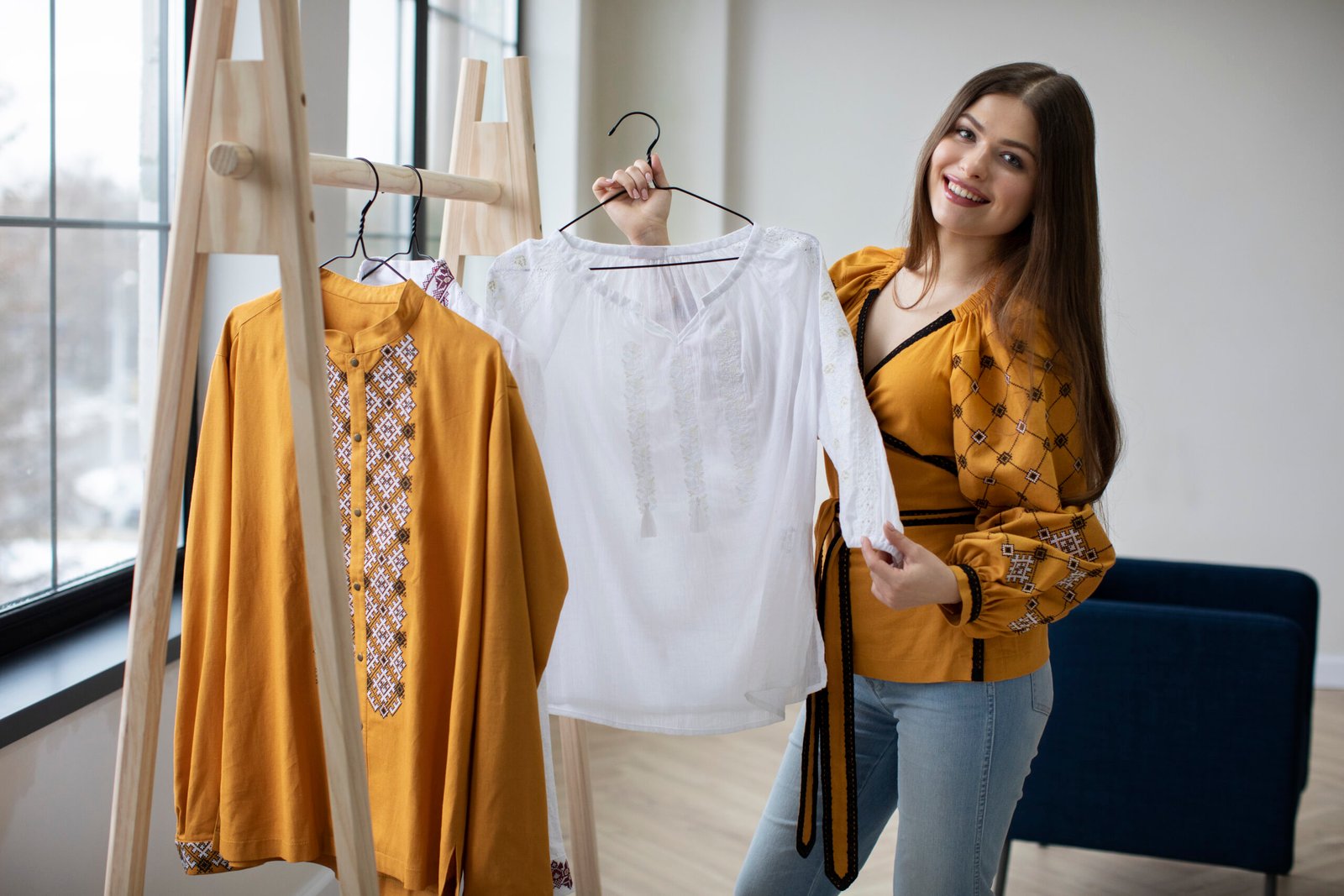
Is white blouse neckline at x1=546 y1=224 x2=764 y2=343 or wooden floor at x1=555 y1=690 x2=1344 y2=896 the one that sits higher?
white blouse neckline at x1=546 y1=224 x2=764 y2=343

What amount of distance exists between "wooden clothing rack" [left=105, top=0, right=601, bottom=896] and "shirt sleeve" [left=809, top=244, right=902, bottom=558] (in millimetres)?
596

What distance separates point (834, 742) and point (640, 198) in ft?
2.51

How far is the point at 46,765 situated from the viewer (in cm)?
163

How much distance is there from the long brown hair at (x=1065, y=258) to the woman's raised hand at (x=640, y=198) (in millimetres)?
435

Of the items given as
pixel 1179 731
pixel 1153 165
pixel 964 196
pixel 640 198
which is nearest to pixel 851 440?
pixel 964 196

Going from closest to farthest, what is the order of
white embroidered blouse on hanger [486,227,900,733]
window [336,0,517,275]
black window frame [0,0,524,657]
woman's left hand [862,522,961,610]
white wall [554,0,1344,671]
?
woman's left hand [862,522,961,610] → white embroidered blouse on hanger [486,227,900,733] → black window frame [0,0,524,657] → window [336,0,517,275] → white wall [554,0,1344,671]

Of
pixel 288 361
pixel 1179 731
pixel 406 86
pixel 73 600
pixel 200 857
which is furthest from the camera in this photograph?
pixel 406 86

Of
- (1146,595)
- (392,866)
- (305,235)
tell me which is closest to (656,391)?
(305,235)

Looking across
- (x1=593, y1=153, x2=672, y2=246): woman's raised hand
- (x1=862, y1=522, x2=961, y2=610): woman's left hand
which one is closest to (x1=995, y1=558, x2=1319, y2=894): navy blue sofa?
(x1=862, y1=522, x2=961, y2=610): woman's left hand

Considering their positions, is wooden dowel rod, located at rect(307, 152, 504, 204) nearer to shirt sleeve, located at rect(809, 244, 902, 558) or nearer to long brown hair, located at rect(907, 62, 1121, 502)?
shirt sleeve, located at rect(809, 244, 902, 558)

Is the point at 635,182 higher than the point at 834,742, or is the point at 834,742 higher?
the point at 635,182

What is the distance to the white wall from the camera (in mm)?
3869

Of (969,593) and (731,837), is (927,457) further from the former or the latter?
(731,837)

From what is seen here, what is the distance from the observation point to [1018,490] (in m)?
1.32
